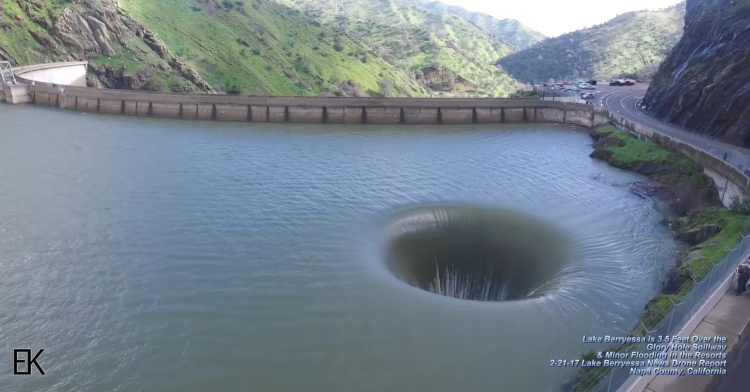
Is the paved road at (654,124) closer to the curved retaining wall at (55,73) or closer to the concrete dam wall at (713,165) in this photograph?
the concrete dam wall at (713,165)

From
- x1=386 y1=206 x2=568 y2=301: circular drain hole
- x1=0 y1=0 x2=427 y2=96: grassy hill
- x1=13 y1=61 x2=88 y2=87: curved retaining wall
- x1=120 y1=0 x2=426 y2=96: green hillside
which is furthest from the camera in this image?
x1=120 y1=0 x2=426 y2=96: green hillside

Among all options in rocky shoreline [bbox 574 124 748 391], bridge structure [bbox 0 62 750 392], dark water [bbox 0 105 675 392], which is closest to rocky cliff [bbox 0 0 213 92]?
bridge structure [bbox 0 62 750 392]

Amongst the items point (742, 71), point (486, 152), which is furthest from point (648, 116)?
point (486, 152)

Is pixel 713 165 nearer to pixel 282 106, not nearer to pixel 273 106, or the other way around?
pixel 282 106

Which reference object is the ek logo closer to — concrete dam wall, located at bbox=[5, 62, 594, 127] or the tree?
concrete dam wall, located at bbox=[5, 62, 594, 127]

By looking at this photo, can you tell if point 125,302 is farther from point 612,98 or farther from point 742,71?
point 612,98

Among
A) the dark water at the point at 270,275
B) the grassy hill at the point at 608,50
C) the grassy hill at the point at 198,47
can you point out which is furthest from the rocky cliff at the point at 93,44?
the grassy hill at the point at 608,50
